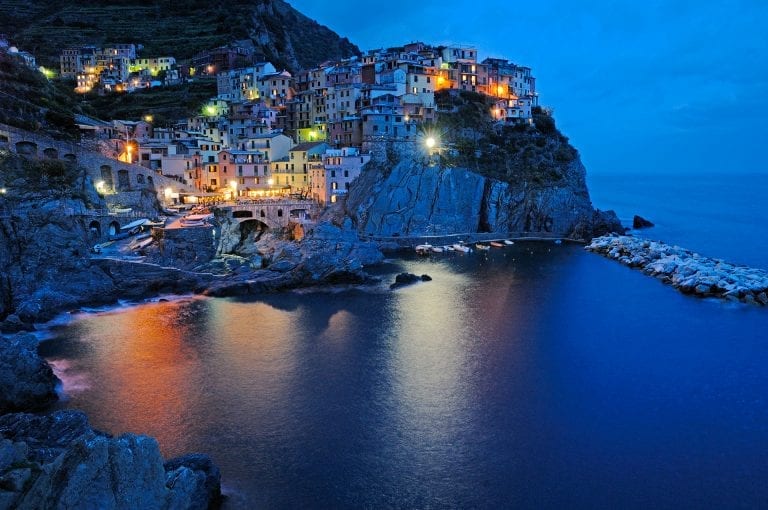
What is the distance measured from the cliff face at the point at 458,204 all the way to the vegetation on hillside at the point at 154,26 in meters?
42.7

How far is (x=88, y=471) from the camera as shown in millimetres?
12375

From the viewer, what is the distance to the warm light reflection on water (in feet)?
57.3

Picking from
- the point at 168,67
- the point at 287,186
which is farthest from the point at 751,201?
the point at 168,67

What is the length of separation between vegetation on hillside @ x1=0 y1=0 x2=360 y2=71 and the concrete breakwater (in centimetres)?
5869

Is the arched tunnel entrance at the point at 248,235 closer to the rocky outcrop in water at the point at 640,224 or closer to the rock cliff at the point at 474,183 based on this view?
the rock cliff at the point at 474,183

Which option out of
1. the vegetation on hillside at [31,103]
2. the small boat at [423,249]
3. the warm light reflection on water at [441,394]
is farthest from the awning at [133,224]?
the small boat at [423,249]

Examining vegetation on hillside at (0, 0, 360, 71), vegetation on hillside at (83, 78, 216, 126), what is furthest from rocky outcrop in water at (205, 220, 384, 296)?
vegetation on hillside at (0, 0, 360, 71)

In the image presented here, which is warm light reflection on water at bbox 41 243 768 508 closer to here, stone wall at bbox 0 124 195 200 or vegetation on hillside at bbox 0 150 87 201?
vegetation on hillside at bbox 0 150 87 201

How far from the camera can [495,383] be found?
24.5 meters

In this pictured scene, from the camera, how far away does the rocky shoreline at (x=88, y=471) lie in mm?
12141

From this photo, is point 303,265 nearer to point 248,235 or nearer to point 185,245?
point 185,245

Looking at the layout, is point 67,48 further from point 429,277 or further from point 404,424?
point 404,424

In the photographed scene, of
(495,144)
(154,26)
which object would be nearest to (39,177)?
(495,144)

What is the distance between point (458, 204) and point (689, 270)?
22056 millimetres
